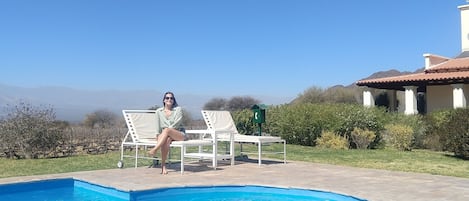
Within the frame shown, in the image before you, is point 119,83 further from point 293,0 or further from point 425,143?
point 425,143

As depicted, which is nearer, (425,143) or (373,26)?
(425,143)

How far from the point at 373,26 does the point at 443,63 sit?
4103mm

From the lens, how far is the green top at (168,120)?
30.0 ft

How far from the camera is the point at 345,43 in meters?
27.4

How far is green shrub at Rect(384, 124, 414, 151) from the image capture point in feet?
48.9

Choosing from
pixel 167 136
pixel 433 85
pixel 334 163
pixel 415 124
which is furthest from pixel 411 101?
pixel 167 136

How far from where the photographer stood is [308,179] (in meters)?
7.87

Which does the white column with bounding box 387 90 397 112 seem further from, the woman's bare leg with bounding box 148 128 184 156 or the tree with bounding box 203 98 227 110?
the woman's bare leg with bounding box 148 128 184 156

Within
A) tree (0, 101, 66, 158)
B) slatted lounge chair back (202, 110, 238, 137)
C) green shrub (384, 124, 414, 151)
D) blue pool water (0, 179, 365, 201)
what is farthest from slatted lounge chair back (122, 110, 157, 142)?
green shrub (384, 124, 414, 151)

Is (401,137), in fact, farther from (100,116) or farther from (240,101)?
(240,101)

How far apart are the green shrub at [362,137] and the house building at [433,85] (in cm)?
459

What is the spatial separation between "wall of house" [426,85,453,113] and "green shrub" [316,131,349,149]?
942 cm

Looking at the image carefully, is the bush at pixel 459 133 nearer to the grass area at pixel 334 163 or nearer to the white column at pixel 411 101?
the grass area at pixel 334 163

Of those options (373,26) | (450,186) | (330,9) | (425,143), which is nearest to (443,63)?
(373,26)
